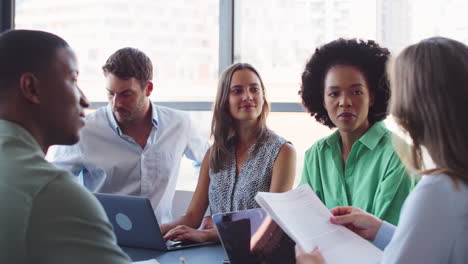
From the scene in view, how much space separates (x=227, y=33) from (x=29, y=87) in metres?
2.28

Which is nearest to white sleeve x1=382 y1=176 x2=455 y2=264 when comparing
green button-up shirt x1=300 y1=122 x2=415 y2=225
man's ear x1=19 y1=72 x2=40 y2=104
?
green button-up shirt x1=300 y1=122 x2=415 y2=225

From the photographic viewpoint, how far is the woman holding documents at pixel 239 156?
2207 mm

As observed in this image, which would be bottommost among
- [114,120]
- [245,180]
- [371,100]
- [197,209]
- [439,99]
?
[197,209]

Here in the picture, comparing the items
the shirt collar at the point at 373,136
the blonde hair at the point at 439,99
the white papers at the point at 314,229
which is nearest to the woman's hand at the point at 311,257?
the white papers at the point at 314,229

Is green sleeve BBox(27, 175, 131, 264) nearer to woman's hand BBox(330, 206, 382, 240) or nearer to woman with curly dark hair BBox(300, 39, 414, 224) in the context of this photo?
woman's hand BBox(330, 206, 382, 240)

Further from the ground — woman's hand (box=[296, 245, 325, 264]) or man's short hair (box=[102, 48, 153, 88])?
man's short hair (box=[102, 48, 153, 88])

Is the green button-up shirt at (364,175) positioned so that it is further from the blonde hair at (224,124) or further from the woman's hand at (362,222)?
the blonde hair at (224,124)

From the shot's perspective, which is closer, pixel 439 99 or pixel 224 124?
pixel 439 99

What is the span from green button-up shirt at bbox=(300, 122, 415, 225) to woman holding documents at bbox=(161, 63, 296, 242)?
19cm

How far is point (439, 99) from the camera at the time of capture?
1004mm

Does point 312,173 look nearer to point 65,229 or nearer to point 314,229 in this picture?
point 314,229

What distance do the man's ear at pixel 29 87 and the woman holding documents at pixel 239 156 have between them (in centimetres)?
114

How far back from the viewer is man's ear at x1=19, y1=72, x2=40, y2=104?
1044mm

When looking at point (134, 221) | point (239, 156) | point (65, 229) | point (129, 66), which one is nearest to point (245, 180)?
point (239, 156)
